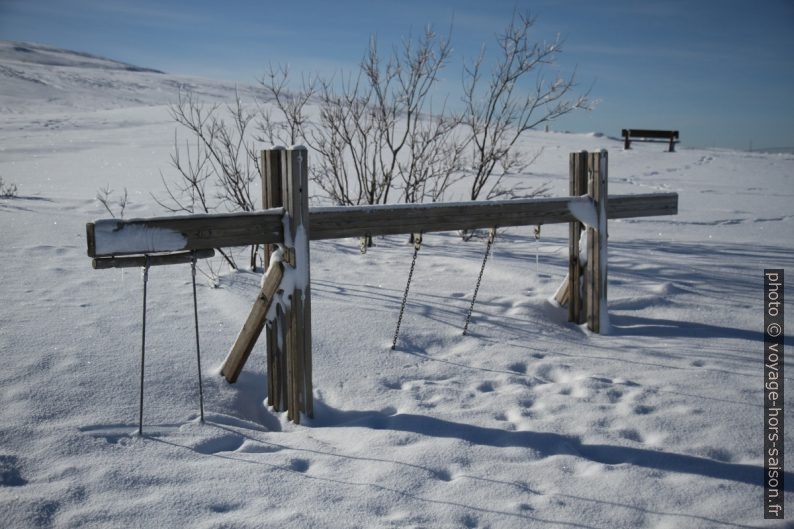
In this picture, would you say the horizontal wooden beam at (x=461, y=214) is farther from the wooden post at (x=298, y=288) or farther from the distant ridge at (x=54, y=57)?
the distant ridge at (x=54, y=57)

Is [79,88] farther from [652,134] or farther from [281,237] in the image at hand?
[281,237]

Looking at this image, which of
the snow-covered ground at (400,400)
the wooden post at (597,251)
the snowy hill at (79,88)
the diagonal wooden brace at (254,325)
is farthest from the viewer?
the snowy hill at (79,88)

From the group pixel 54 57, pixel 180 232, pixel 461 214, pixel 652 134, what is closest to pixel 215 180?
pixel 461 214

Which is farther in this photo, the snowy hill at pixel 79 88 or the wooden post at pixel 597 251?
the snowy hill at pixel 79 88

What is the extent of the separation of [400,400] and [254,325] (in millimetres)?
950

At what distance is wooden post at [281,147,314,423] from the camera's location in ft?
10.3

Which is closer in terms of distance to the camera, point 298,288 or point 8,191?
point 298,288

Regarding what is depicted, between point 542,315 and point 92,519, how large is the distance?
3646 mm

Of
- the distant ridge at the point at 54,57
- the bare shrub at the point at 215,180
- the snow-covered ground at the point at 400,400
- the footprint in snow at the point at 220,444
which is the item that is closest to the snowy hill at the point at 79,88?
the distant ridge at the point at 54,57

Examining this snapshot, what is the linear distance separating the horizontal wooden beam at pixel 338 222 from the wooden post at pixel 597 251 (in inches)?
4.6

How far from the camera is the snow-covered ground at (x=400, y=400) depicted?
99.2 inches

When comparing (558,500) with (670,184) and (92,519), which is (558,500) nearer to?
(92,519)

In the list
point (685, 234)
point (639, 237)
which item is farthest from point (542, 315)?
point (685, 234)

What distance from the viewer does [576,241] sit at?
16.1ft
